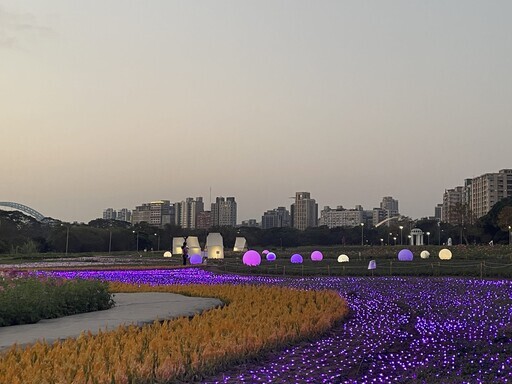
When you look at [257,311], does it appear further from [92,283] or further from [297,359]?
[92,283]

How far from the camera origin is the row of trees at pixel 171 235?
269ft

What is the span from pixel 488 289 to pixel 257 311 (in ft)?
39.1

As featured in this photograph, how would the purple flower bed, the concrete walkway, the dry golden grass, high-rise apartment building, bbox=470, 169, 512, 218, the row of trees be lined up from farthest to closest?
high-rise apartment building, bbox=470, 169, 512, 218
the row of trees
the concrete walkway
the purple flower bed
the dry golden grass

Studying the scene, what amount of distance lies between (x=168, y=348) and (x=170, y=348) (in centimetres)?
3

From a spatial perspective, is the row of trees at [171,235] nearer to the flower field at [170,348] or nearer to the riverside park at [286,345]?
the riverside park at [286,345]

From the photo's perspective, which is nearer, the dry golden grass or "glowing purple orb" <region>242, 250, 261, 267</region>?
Result: the dry golden grass

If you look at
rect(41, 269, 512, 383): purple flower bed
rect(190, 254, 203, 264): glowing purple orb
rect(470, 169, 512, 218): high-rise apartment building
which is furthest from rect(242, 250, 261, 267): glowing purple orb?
rect(470, 169, 512, 218): high-rise apartment building

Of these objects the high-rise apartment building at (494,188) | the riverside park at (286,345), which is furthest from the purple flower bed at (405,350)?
the high-rise apartment building at (494,188)

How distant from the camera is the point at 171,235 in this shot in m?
108

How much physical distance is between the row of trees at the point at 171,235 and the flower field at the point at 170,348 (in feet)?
192

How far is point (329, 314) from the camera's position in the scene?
38.2 feet

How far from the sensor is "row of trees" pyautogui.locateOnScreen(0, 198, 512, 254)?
269 ft

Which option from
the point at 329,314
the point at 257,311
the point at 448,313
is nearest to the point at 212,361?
the point at 257,311

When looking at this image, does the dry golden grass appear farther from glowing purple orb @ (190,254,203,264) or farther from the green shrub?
glowing purple orb @ (190,254,203,264)
